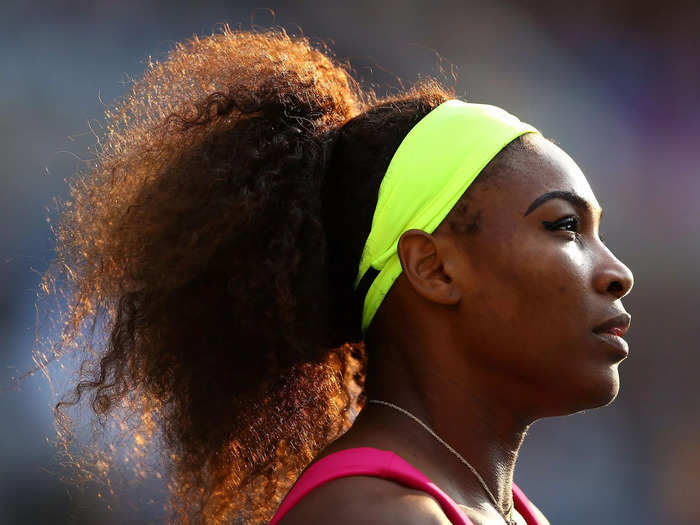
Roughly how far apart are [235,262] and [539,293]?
633mm

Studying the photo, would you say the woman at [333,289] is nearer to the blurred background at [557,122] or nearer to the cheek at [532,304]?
the cheek at [532,304]

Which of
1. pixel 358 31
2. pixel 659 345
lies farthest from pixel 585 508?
pixel 358 31

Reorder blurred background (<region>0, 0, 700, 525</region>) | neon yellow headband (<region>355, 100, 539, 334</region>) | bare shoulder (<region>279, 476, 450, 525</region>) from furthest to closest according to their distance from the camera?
1. blurred background (<region>0, 0, 700, 525</region>)
2. neon yellow headband (<region>355, 100, 539, 334</region>)
3. bare shoulder (<region>279, 476, 450, 525</region>)

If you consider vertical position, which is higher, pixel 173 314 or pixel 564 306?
pixel 173 314

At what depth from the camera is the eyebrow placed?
6.29 feet

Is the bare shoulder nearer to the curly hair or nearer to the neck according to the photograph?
the neck

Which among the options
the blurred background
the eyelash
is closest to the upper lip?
the eyelash

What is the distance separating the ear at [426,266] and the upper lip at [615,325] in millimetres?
280

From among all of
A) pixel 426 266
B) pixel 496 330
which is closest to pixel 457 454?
pixel 496 330

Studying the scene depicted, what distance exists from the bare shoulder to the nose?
1.77ft

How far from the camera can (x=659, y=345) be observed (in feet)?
19.4

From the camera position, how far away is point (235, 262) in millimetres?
2045

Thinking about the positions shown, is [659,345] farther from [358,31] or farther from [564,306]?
[564,306]

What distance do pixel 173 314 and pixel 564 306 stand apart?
2.68 feet
